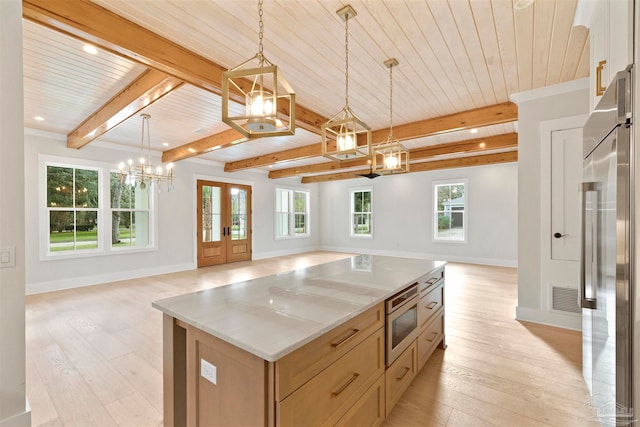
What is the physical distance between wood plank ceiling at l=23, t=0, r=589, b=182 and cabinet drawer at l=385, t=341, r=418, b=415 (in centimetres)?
248

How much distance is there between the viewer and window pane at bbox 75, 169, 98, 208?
5266mm

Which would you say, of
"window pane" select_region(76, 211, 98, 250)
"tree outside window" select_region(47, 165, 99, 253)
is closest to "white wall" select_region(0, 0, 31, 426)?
"tree outside window" select_region(47, 165, 99, 253)

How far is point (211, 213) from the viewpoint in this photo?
24.5 feet

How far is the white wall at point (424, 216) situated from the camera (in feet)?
23.5

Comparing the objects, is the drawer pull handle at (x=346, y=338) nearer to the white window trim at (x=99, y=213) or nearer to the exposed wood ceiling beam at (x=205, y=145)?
the exposed wood ceiling beam at (x=205, y=145)

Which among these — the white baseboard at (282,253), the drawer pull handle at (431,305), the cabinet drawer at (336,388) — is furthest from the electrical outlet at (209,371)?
the white baseboard at (282,253)

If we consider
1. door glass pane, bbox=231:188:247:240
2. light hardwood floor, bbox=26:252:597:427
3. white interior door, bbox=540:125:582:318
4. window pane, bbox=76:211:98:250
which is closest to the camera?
light hardwood floor, bbox=26:252:597:427

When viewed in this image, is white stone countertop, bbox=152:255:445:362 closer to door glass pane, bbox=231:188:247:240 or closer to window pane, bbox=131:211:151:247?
window pane, bbox=131:211:151:247

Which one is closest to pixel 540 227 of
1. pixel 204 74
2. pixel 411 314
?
pixel 411 314

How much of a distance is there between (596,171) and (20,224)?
139 inches

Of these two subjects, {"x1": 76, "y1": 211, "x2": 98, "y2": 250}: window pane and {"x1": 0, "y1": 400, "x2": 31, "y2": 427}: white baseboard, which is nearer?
{"x1": 0, "y1": 400, "x2": 31, "y2": 427}: white baseboard

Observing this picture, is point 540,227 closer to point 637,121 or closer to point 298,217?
point 637,121

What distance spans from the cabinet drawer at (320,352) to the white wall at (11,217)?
5.99 feet

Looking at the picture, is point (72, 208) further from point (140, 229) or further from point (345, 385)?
point (345, 385)
